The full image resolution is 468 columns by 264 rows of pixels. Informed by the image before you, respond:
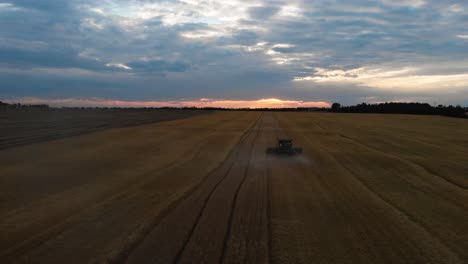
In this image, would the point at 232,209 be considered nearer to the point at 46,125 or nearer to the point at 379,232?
the point at 379,232

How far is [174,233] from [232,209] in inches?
51.5

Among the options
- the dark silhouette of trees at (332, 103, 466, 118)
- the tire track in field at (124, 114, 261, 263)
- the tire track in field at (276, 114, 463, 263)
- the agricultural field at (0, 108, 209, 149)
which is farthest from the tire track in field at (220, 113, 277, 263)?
the dark silhouette of trees at (332, 103, 466, 118)

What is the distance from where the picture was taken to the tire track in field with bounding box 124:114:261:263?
3.92 metres

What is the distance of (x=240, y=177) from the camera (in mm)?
8203

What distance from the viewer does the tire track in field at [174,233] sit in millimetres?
3918

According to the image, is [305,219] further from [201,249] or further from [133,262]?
[133,262]

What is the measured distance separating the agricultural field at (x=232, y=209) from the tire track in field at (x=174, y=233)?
2cm

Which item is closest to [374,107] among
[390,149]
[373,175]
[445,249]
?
[390,149]

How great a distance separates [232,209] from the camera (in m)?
5.64

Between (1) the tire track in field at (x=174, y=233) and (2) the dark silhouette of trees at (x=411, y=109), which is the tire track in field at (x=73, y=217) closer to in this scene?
(1) the tire track in field at (x=174, y=233)

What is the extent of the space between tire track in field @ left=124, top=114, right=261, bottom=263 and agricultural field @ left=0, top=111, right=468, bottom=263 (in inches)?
0.6

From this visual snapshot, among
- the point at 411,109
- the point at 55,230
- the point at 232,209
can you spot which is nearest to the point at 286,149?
the point at 232,209

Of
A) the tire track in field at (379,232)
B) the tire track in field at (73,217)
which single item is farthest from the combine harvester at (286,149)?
the tire track in field at (379,232)

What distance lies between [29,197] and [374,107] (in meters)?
69.8
